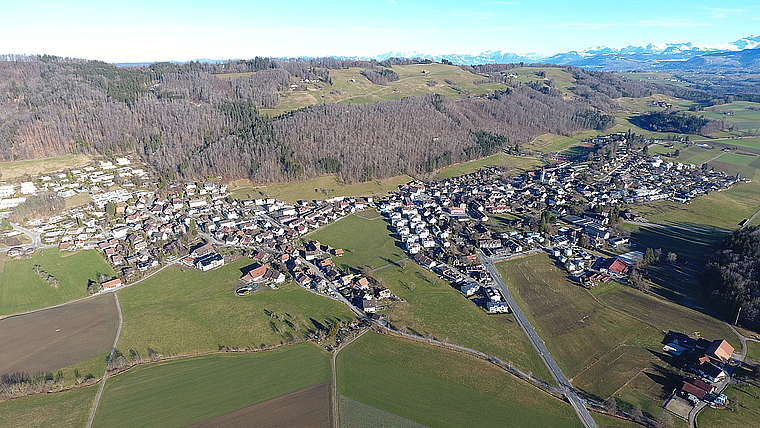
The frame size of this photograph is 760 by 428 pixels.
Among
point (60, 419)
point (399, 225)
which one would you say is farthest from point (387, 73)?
point (60, 419)

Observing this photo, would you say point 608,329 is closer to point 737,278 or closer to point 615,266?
point 615,266

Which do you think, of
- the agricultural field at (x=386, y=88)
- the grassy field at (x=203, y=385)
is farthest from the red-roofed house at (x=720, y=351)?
the agricultural field at (x=386, y=88)

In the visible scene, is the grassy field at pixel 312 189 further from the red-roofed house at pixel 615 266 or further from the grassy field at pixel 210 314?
the red-roofed house at pixel 615 266

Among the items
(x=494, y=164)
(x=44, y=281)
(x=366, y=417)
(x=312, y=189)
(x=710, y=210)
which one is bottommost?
(x=366, y=417)

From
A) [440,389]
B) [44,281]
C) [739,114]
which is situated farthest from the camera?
[739,114]

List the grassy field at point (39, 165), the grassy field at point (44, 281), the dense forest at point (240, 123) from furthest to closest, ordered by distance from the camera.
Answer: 1. the dense forest at point (240, 123)
2. the grassy field at point (39, 165)
3. the grassy field at point (44, 281)

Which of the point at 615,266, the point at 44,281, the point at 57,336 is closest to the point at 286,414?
the point at 57,336

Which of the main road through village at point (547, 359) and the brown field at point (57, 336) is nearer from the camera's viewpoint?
the main road through village at point (547, 359)
